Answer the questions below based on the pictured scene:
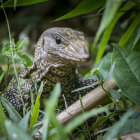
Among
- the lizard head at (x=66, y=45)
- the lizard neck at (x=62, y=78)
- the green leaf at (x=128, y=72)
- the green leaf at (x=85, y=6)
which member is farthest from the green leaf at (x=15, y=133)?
the lizard neck at (x=62, y=78)

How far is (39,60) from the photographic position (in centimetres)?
263

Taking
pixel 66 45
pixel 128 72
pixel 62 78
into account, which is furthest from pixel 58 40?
pixel 128 72

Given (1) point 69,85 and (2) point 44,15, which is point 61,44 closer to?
(1) point 69,85

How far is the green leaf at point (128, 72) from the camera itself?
69.7 inches

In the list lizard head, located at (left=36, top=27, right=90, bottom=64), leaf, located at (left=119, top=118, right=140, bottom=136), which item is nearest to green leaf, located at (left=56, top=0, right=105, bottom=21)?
lizard head, located at (left=36, top=27, right=90, bottom=64)

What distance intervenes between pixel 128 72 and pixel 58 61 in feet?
2.49

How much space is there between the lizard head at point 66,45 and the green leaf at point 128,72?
0.26 meters

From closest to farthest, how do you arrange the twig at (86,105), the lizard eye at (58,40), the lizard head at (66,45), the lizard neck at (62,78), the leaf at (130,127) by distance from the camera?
1. the leaf at (130,127)
2. the twig at (86,105)
3. the lizard head at (66,45)
4. the lizard eye at (58,40)
5. the lizard neck at (62,78)

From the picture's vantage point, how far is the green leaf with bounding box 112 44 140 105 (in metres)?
1.77

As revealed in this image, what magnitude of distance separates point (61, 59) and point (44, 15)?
25.0ft

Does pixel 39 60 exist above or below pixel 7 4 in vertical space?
below

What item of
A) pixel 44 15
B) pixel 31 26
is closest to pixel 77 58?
pixel 31 26

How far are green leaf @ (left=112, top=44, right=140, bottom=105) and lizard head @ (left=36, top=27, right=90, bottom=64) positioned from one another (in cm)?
26

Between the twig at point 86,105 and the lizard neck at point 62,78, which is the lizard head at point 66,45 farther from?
the twig at point 86,105
